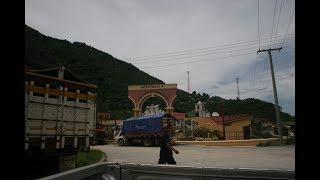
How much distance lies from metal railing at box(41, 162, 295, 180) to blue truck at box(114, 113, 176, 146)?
2963 centimetres

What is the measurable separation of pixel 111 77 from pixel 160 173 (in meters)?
128

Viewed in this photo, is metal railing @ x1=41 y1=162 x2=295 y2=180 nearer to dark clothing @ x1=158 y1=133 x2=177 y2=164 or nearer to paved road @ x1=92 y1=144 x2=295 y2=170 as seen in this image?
dark clothing @ x1=158 y1=133 x2=177 y2=164

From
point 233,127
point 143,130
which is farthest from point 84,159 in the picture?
point 233,127

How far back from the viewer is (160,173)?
127 inches

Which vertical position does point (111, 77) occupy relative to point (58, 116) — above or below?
above

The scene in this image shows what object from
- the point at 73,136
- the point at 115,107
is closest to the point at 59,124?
the point at 73,136

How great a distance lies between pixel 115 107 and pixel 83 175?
83.0m

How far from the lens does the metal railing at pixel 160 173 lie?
283cm

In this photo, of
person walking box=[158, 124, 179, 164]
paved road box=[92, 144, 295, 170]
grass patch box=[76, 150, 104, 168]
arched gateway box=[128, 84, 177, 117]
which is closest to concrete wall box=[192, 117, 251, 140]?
arched gateway box=[128, 84, 177, 117]

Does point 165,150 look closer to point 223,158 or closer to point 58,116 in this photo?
point 58,116

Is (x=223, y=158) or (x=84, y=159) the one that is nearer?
(x=84, y=159)

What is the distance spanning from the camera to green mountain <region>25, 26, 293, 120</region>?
83750 mm

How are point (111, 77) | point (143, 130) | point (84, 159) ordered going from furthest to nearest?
point (111, 77) → point (143, 130) → point (84, 159)
